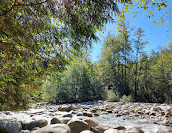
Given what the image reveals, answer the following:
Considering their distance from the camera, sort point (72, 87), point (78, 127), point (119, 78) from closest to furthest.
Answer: point (78, 127), point (72, 87), point (119, 78)

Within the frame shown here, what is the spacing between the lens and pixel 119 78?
19.0 metres

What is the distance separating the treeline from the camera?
1311 cm

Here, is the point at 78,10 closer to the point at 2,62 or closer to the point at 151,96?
the point at 2,62

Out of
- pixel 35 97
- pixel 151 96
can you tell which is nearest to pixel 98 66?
pixel 151 96

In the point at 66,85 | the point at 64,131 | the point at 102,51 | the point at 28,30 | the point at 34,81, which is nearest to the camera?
the point at 64,131

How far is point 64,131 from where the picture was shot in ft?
7.63

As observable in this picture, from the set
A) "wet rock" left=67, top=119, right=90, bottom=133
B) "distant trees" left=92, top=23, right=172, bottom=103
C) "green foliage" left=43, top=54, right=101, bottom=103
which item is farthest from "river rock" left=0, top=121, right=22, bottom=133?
"distant trees" left=92, top=23, right=172, bottom=103

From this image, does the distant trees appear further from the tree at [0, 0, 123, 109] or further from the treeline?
the tree at [0, 0, 123, 109]

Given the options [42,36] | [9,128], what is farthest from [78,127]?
[42,36]

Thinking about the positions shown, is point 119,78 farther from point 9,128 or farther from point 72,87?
point 9,128

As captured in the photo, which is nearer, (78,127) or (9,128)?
(9,128)

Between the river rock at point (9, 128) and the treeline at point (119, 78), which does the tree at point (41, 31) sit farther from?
the treeline at point (119, 78)

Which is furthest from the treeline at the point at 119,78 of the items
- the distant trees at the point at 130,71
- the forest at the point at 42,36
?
the forest at the point at 42,36

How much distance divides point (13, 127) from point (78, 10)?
8.84 ft
